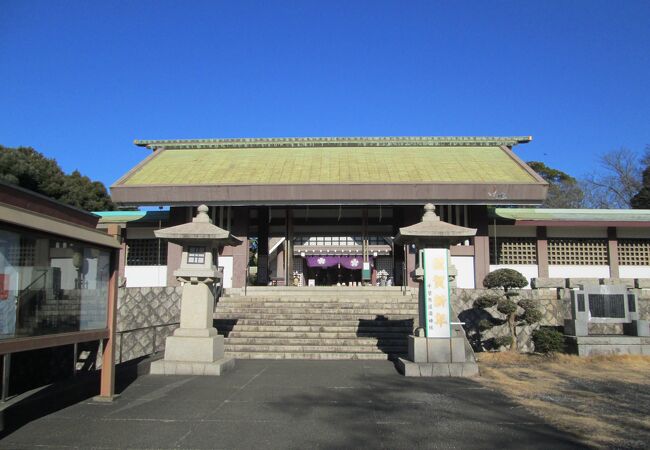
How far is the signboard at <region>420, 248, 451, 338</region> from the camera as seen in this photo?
1001 cm

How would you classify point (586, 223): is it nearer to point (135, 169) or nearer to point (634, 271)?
point (634, 271)

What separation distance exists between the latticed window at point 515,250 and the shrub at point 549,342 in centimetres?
738

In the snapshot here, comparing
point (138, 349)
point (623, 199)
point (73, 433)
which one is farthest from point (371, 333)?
point (623, 199)

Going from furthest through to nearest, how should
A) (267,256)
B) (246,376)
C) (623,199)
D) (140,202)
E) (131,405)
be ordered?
(623,199) < (267,256) < (140,202) < (246,376) < (131,405)

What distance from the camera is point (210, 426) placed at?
614 centimetres

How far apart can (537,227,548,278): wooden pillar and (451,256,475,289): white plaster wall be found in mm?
2809

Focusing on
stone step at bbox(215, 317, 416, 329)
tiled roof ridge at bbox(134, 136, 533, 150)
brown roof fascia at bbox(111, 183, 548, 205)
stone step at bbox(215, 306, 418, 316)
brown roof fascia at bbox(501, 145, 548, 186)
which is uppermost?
tiled roof ridge at bbox(134, 136, 533, 150)

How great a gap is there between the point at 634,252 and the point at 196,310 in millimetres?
17902

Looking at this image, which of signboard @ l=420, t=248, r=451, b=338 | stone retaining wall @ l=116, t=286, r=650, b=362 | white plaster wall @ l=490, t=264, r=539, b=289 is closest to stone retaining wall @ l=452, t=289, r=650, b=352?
stone retaining wall @ l=116, t=286, r=650, b=362

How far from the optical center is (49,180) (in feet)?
106

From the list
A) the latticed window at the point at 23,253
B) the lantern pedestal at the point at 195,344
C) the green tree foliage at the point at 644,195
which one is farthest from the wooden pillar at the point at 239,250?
the green tree foliage at the point at 644,195

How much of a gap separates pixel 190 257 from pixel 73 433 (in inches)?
210

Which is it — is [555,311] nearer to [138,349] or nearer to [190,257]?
[190,257]

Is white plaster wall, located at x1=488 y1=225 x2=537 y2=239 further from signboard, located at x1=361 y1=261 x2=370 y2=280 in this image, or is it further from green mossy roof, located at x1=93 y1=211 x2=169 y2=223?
green mossy roof, located at x1=93 y1=211 x2=169 y2=223
